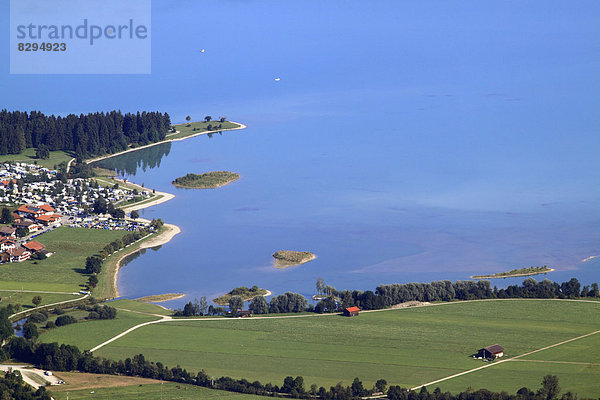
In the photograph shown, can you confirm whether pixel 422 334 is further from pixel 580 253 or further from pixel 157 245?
pixel 157 245

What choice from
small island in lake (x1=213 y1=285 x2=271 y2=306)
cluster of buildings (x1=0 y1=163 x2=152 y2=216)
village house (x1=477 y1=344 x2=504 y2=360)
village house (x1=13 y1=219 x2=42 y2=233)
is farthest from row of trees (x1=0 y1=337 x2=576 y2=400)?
cluster of buildings (x1=0 y1=163 x2=152 y2=216)

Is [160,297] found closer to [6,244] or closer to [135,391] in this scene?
[6,244]

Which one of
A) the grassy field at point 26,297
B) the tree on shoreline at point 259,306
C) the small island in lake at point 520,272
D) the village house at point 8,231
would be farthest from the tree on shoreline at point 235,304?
the village house at point 8,231

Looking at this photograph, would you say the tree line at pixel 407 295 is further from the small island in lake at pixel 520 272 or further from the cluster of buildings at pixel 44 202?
the cluster of buildings at pixel 44 202

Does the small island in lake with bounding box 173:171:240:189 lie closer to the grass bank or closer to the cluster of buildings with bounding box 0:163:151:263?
the cluster of buildings with bounding box 0:163:151:263

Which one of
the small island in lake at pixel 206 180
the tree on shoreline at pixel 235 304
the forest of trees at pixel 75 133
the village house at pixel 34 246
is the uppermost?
the forest of trees at pixel 75 133

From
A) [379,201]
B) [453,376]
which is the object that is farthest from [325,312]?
[379,201]
